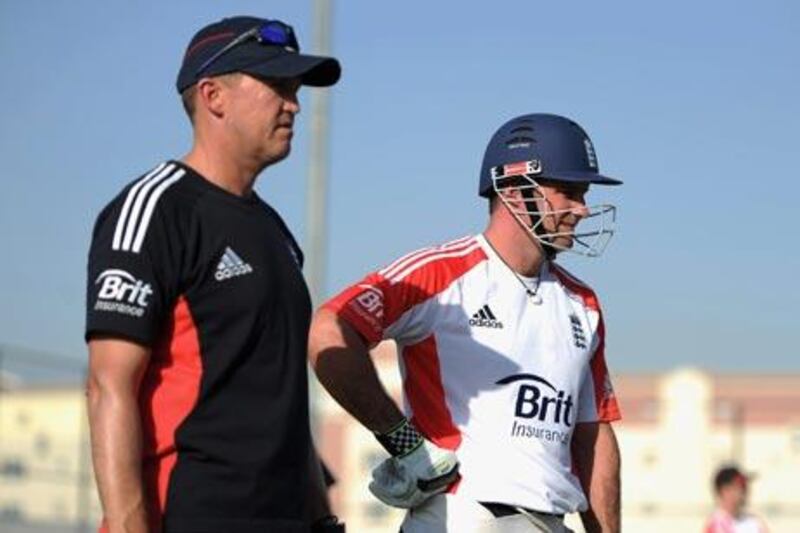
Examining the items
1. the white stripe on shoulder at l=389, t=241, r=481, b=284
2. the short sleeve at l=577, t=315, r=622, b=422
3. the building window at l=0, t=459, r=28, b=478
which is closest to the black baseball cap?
the white stripe on shoulder at l=389, t=241, r=481, b=284

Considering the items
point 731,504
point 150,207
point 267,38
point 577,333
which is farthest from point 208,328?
point 731,504

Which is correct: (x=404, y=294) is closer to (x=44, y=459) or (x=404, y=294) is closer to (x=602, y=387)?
(x=602, y=387)

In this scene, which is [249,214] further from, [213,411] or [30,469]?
[30,469]

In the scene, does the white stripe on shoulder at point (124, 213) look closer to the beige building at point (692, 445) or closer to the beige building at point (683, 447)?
the beige building at point (683, 447)

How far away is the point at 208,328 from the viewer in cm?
483

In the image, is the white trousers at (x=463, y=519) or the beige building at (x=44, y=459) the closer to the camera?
the white trousers at (x=463, y=519)

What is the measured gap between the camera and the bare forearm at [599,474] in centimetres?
714

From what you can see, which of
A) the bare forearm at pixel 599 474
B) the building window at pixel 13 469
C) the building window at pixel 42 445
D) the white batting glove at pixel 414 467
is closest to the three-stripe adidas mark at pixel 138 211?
the white batting glove at pixel 414 467

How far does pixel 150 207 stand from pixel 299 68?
1.80 ft

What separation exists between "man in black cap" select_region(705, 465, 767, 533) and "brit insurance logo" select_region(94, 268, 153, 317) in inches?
473

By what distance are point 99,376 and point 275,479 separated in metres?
0.53

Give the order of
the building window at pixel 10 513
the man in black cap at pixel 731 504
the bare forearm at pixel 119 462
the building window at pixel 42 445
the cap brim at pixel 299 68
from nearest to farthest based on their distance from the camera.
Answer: the bare forearm at pixel 119 462 → the cap brim at pixel 299 68 → the man in black cap at pixel 731 504 → the building window at pixel 10 513 → the building window at pixel 42 445

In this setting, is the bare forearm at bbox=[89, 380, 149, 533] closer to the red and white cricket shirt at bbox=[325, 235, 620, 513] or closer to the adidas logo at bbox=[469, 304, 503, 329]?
the red and white cricket shirt at bbox=[325, 235, 620, 513]

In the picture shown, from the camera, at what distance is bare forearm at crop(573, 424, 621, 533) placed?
7.14 metres
